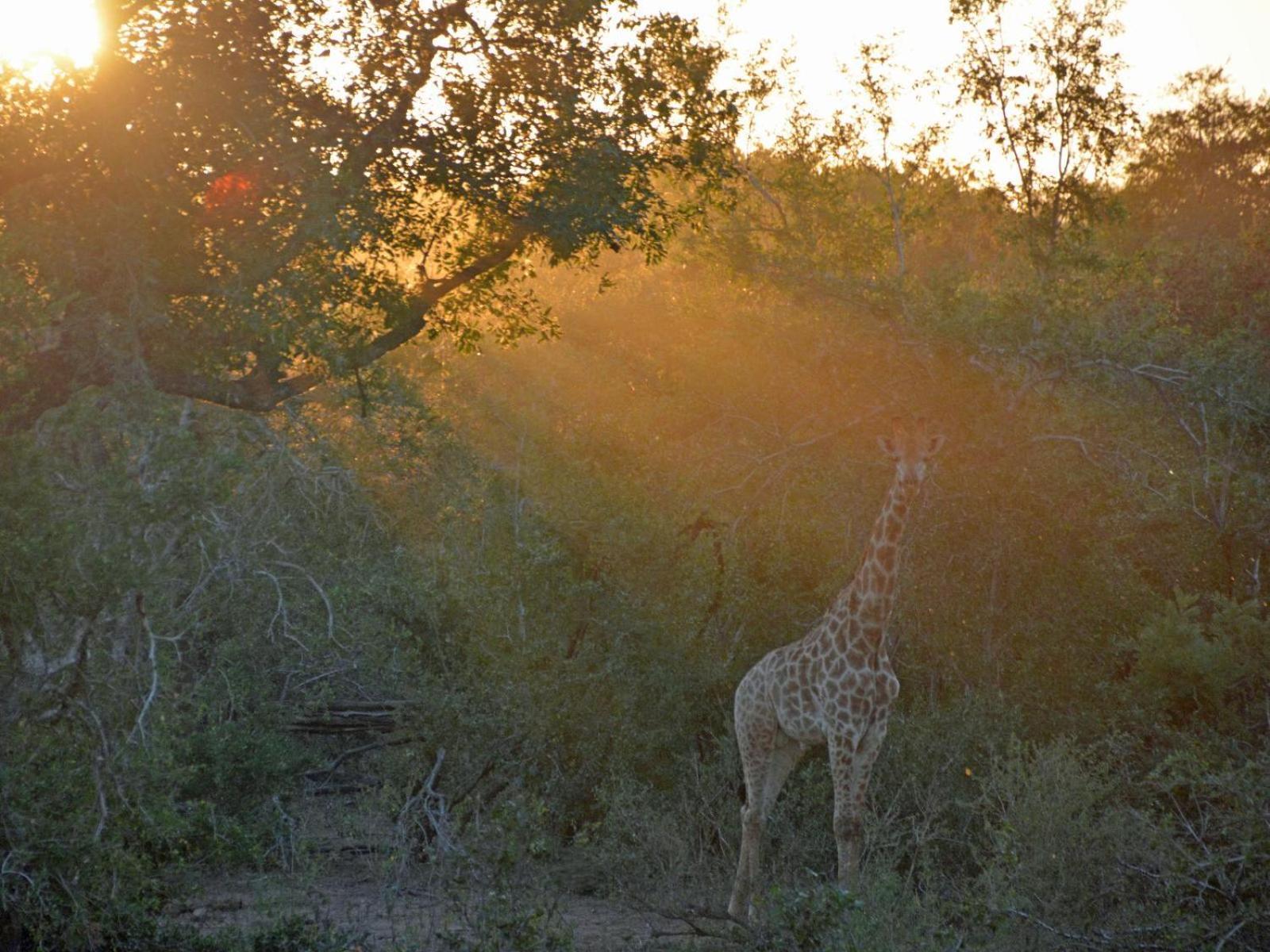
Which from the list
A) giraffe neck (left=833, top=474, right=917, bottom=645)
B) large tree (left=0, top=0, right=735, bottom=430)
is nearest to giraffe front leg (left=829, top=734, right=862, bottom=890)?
giraffe neck (left=833, top=474, right=917, bottom=645)

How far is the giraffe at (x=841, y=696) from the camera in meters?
8.39

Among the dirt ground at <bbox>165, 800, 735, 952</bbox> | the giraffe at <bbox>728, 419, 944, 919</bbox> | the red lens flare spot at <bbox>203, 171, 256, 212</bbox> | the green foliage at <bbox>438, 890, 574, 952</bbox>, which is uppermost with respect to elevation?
the red lens flare spot at <bbox>203, 171, 256, 212</bbox>

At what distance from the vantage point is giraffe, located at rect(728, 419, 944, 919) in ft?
27.5

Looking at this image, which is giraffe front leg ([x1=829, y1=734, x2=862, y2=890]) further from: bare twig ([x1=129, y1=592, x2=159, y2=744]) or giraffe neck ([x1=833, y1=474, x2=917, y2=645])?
bare twig ([x1=129, y1=592, x2=159, y2=744])

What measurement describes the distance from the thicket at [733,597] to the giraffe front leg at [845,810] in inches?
10.5

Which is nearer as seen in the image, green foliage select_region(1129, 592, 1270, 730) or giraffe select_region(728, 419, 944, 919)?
giraffe select_region(728, 419, 944, 919)

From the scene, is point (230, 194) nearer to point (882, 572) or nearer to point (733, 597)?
point (882, 572)

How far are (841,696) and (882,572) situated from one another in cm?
85

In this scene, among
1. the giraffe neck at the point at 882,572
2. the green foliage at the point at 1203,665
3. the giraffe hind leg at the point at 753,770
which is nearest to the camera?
the giraffe neck at the point at 882,572

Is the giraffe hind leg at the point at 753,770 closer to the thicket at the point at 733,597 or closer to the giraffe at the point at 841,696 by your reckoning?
the giraffe at the point at 841,696

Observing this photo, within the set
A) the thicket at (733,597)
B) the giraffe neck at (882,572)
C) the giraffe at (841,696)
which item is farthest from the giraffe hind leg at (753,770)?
the giraffe neck at (882,572)

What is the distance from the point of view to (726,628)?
1125 centimetres

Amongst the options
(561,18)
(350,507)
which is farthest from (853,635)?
(350,507)

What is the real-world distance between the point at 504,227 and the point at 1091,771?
5.33 m
